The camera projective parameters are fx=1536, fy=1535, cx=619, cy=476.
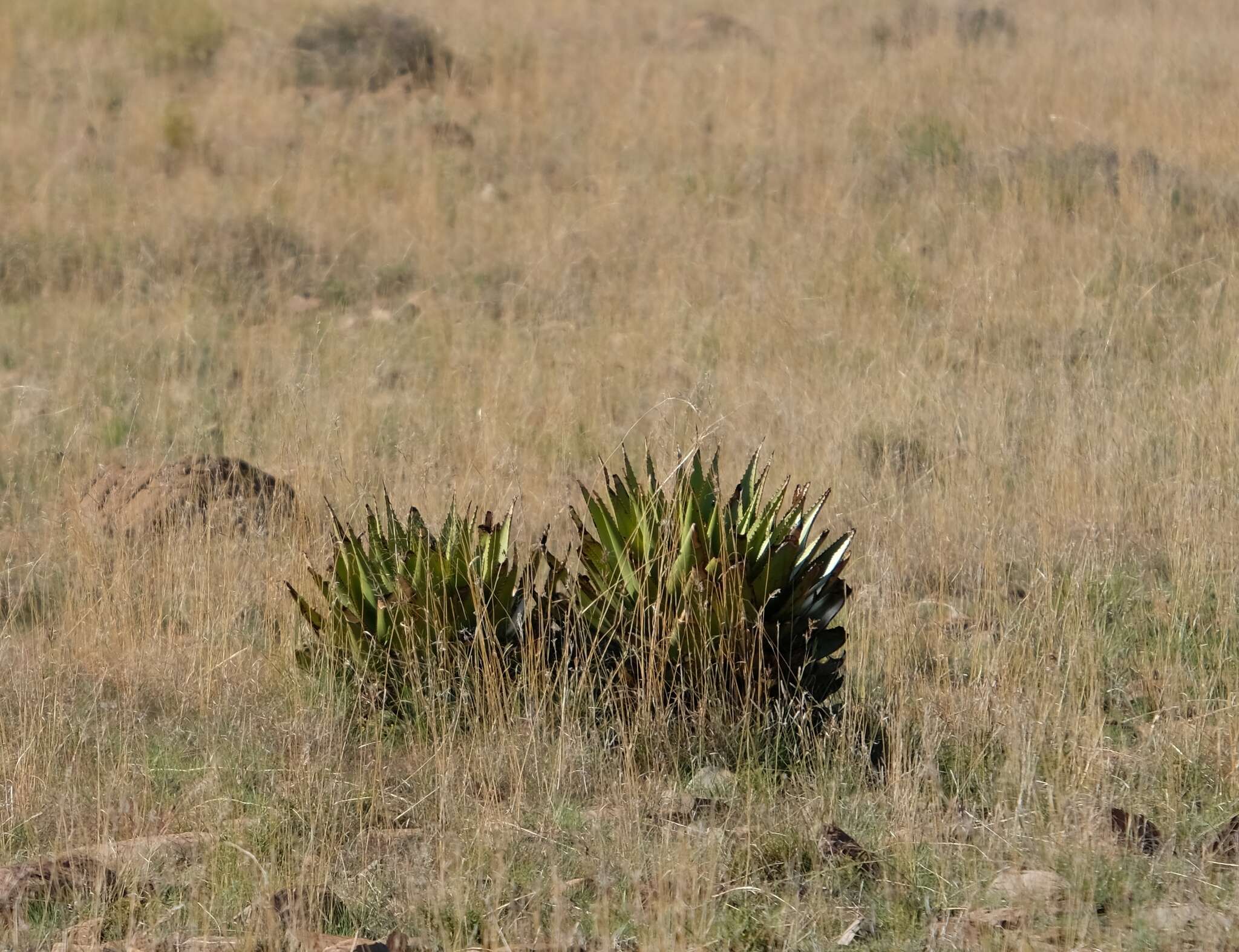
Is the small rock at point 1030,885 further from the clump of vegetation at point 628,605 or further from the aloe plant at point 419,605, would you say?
the aloe plant at point 419,605

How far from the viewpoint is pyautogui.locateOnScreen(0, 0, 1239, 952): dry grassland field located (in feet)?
10.9

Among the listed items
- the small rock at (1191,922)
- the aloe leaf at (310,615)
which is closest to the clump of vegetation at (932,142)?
the aloe leaf at (310,615)

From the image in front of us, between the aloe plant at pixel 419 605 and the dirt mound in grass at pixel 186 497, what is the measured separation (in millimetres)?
1319

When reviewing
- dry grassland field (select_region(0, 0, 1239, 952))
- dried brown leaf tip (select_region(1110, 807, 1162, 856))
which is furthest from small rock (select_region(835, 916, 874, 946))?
dried brown leaf tip (select_region(1110, 807, 1162, 856))

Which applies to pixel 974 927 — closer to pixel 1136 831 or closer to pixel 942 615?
pixel 1136 831

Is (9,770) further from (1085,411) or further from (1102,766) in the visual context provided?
(1085,411)

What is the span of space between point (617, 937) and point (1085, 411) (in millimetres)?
4494

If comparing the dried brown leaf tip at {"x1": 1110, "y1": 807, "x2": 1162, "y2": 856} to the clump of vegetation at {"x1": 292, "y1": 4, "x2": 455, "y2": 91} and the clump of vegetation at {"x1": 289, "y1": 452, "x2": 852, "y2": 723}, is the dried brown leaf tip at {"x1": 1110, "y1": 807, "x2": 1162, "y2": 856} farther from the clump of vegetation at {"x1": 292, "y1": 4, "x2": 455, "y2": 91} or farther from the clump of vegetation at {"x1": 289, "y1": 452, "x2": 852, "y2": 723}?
the clump of vegetation at {"x1": 292, "y1": 4, "x2": 455, "y2": 91}

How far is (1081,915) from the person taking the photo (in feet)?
10.0

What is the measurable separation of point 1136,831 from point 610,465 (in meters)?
3.56

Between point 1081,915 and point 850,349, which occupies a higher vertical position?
point 850,349

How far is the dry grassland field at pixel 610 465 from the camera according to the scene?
10.9 feet

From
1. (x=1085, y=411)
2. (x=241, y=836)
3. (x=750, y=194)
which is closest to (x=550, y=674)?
(x=241, y=836)

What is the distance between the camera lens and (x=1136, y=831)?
3.46 metres
